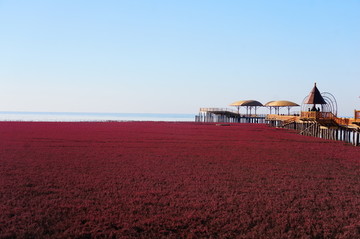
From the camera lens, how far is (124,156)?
18312 mm

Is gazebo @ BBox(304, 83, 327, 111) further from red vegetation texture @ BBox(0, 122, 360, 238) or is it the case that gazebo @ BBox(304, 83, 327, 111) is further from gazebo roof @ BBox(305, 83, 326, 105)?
red vegetation texture @ BBox(0, 122, 360, 238)

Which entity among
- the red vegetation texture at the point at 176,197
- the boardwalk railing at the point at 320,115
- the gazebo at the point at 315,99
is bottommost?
the red vegetation texture at the point at 176,197

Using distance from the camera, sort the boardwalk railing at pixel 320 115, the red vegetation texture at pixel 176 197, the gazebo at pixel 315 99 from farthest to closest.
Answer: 1. the gazebo at pixel 315 99
2. the boardwalk railing at pixel 320 115
3. the red vegetation texture at pixel 176 197

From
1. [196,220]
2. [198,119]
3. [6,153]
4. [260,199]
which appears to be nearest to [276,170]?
[260,199]

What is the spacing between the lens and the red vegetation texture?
7.89 meters

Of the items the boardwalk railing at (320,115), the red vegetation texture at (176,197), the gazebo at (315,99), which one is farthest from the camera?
the gazebo at (315,99)

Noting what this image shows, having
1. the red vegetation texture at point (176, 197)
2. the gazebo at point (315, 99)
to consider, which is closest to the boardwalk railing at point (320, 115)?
the gazebo at point (315, 99)

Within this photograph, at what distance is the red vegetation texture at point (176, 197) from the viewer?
25.9ft

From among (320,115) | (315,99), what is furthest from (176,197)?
(315,99)

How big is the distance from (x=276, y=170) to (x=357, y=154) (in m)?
8.50

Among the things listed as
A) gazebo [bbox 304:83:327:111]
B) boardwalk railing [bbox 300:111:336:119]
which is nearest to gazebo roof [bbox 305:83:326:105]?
gazebo [bbox 304:83:327:111]

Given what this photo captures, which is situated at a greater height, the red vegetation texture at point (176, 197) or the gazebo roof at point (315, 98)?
the gazebo roof at point (315, 98)

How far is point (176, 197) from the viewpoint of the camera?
10.3m

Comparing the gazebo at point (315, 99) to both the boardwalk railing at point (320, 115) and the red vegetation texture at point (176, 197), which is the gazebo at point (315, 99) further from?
Result: the red vegetation texture at point (176, 197)
